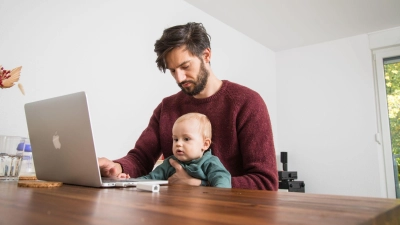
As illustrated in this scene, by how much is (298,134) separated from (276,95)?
62cm

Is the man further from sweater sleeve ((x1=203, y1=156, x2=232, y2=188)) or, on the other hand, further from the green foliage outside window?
the green foliage outside window

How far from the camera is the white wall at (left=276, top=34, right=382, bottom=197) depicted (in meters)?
3.42

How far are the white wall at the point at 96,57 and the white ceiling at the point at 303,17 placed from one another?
15.4 inches

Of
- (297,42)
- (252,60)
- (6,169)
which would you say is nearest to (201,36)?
(6,169)

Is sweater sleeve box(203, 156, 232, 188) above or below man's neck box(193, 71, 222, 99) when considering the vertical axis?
below

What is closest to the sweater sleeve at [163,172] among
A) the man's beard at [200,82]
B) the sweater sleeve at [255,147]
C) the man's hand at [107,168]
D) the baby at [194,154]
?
the baby at [194,154]

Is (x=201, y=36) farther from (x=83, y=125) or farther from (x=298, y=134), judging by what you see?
(x=298, y=134)

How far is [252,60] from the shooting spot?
3.79 metres

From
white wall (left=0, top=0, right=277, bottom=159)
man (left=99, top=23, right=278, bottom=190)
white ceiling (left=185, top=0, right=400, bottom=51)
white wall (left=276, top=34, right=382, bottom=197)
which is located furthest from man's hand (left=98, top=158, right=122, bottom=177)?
white wall (left=276, top=34, right=382, bottom=197)

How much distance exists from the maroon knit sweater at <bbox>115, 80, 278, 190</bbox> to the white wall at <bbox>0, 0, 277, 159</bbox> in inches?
27.1

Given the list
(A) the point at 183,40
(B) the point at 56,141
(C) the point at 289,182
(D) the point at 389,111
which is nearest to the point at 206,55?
(A) the point at 183,40

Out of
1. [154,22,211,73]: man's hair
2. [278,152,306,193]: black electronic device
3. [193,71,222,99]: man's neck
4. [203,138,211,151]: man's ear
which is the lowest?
[278,152,306,193]: black electronic device

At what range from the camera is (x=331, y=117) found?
3.67 m

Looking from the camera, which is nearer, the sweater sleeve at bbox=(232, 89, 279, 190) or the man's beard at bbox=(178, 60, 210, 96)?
the sweater sleeve at bbox=(232, 89, 279, 190)
